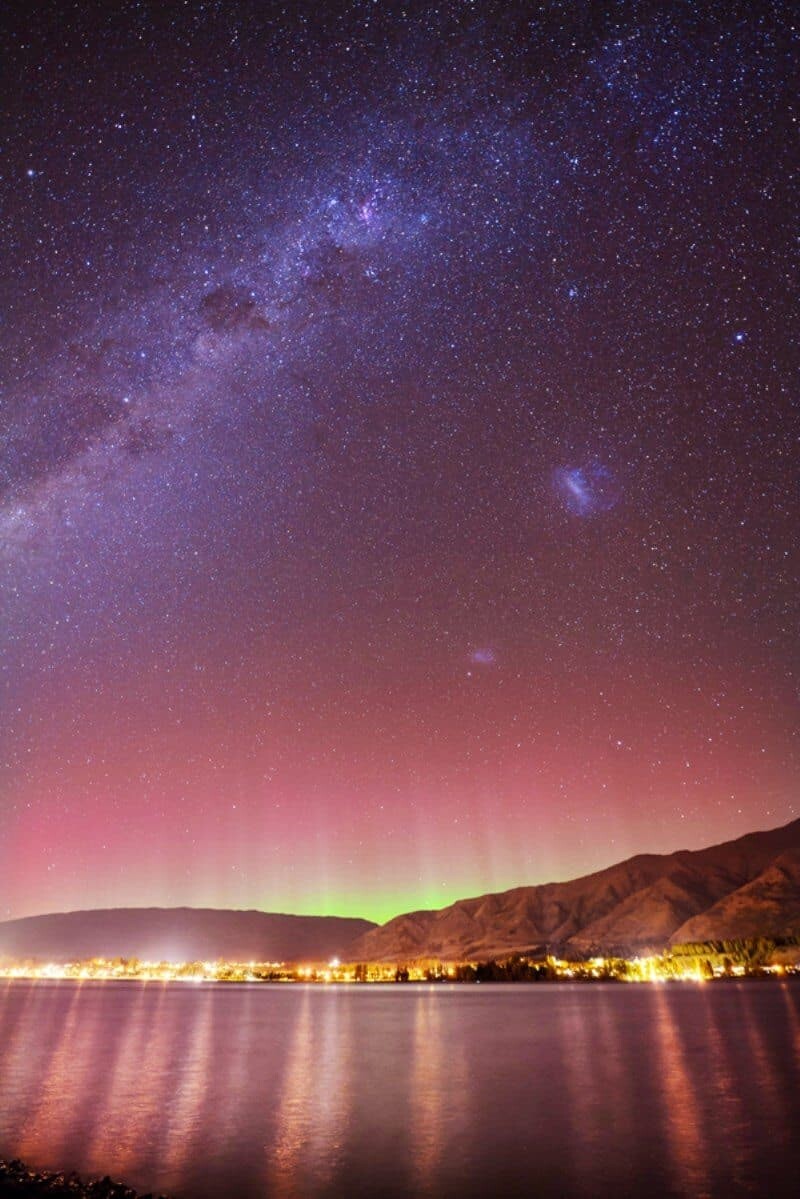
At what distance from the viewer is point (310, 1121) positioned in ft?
86.5

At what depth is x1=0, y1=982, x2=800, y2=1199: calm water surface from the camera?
1933 cm

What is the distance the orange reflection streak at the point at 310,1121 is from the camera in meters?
19.3

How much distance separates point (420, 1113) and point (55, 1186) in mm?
13305

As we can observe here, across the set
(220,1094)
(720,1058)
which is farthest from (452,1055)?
(220,1094)

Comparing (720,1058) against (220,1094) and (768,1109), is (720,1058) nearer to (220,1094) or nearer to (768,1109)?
(768,1109)

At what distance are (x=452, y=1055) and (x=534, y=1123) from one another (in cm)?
2277

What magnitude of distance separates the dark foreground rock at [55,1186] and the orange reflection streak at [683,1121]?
11.1 metres

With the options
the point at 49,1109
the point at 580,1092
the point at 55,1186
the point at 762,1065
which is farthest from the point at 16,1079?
the point at 762,1065

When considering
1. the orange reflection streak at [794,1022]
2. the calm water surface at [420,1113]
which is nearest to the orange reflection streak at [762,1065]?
the calm water surface at [420,1113]

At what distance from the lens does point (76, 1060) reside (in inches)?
1831

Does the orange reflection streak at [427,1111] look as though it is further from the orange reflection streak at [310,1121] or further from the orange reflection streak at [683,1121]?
the orange reflection streak at [683,1121]

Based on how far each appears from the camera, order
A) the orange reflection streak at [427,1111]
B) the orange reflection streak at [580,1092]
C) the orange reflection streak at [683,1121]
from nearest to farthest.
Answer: the orange reflection streak at [683,1121]
the orange reflection streak at [427,1111]
the orange reflection streak at [580,1092]

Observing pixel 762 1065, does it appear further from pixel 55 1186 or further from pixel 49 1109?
pixel 55 1186

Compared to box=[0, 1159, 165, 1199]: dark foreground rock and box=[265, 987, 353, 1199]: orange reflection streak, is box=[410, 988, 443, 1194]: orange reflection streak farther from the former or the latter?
box=[0, 1159, 165, 1199]: dark foreground rock
